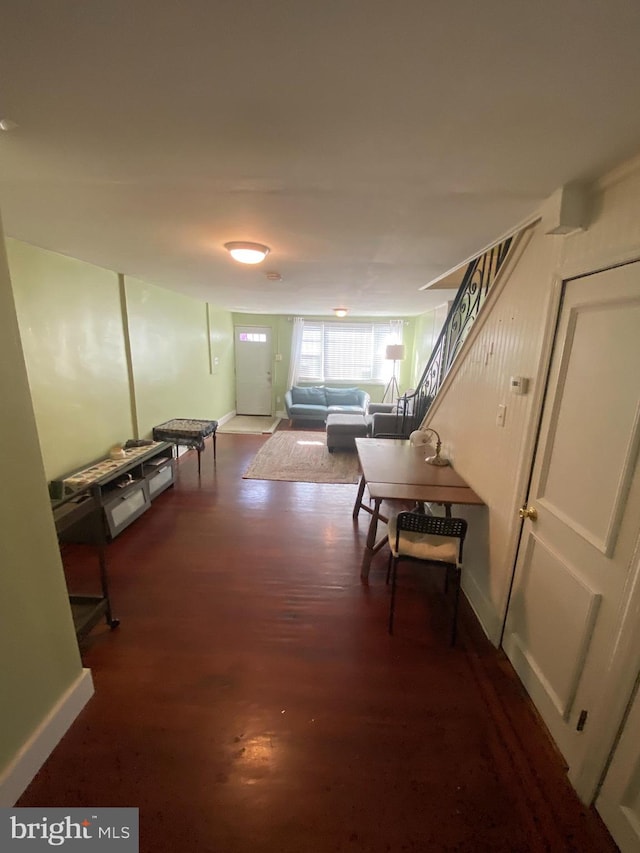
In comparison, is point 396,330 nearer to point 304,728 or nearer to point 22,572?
point 304,728

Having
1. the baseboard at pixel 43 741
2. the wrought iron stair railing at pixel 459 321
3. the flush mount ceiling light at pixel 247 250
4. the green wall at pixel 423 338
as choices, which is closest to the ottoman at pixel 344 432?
the wrought iron stair railing at pixel 459 321

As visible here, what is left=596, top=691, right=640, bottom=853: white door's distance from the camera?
1104 millimetres

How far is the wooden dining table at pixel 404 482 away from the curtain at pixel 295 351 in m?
4.89

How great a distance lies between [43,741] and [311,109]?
2.42 m

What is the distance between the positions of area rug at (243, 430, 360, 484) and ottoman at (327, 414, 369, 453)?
0.12 m

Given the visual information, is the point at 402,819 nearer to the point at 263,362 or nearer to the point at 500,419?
the point at 500,419

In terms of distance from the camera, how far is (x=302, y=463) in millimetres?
4934

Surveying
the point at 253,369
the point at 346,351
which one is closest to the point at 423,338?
the point at 346,351

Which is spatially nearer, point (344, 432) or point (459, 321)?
point (459, 321)

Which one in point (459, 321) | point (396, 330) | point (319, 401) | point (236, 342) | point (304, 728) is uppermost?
point (396, 330)

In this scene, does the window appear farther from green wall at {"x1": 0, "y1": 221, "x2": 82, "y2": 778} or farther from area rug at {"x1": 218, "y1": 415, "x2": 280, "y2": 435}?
green wall at {"x1": 0, "y1": 221, "x2": 82, "y2": 778}

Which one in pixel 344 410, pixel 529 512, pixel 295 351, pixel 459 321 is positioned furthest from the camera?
pixel 295 351

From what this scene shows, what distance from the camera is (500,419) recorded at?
2031mm

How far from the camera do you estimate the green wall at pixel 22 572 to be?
3.95 feet
